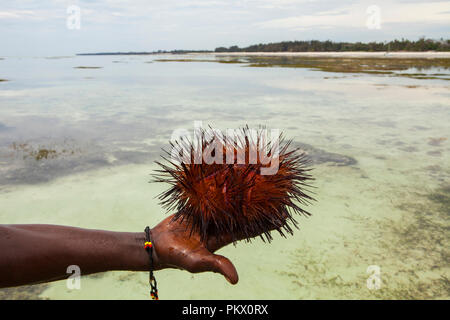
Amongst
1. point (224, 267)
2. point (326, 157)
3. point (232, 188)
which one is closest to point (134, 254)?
point (224, 267)

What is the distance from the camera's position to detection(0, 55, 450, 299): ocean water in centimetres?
276

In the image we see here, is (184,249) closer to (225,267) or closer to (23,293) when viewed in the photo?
(225,267)

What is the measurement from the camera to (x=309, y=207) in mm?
4121

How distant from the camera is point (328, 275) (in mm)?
2854

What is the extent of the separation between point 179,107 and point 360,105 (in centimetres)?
547

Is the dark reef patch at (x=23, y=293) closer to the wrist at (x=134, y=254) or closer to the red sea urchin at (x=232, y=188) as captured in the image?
the wrist at (x=134, y=254)

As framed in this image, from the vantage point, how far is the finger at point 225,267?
1.26 m

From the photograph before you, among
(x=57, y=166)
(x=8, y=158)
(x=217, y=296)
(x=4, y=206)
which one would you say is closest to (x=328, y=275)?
(x=217, y=296)

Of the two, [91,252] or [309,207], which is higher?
[91,252]

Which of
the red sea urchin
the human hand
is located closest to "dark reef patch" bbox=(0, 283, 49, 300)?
the human hand

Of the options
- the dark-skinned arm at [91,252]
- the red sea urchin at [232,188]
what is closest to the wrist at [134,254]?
the dark-skinned arm at [91,252]

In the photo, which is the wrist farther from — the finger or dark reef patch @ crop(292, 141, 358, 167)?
dark reef patch @ crop(292, 141, 358, 167)

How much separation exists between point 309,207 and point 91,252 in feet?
10.1

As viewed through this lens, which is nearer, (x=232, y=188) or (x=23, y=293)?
(x=232, y=188)
